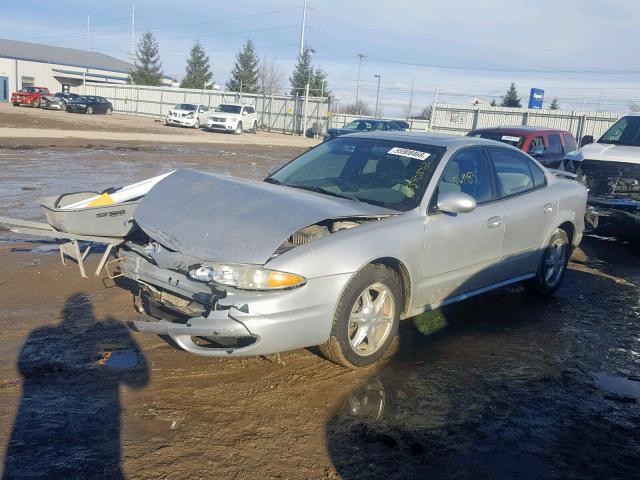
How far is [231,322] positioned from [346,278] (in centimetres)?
81

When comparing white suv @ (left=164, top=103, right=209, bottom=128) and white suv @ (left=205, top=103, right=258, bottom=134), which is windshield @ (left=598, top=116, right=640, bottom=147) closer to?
white suv @ (left=205, top=103, right=258, bottom=134)

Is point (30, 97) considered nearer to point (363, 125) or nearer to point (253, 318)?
point (363, 125)

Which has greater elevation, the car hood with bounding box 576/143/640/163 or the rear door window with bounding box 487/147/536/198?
the car hood with bounding box 576/143/640/163

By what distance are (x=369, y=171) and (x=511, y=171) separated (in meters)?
1.56

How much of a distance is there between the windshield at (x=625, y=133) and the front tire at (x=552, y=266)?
4421mm

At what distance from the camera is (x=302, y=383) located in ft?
13.4

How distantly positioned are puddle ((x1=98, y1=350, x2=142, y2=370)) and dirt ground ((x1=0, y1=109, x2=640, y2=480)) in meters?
0.02

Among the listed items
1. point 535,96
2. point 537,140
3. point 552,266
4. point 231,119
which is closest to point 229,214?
point 552,266

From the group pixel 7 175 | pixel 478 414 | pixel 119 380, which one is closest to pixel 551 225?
pixel 478 414

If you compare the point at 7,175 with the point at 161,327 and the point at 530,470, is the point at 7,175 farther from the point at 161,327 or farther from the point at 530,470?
the point at 530,470

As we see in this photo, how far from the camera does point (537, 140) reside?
12539 mm

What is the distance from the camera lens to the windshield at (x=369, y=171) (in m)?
4.84

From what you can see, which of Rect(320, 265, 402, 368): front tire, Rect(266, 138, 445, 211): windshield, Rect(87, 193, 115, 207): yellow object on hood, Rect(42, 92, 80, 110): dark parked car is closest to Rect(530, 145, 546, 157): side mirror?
Rect(266, 138, 445, 211): windshield

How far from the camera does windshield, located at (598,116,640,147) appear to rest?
10.0 m
